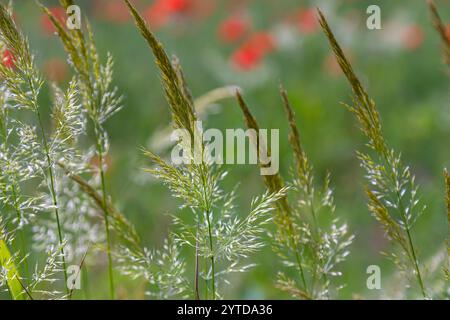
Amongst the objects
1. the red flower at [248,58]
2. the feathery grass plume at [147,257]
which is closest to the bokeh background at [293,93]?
the red flower at [248,58]

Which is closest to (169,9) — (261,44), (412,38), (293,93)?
(261,44)

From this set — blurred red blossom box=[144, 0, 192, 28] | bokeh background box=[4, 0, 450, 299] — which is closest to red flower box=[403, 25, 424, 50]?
bokeh background box=[4, 0, 450, 299]

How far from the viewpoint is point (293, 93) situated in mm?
3641

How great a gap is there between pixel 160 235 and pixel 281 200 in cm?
177

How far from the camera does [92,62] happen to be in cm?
142

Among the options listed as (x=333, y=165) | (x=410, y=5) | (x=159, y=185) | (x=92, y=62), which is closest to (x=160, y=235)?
(x=159, y=185)

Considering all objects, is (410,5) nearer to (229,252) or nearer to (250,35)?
(250,35)

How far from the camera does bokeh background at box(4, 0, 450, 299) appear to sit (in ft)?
9.29

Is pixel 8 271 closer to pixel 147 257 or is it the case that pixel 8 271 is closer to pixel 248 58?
pixel 147 257

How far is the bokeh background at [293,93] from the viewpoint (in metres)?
2.83

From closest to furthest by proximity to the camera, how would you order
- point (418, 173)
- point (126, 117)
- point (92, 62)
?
point (92, 62)
point (418, 173)
point (126, 117)

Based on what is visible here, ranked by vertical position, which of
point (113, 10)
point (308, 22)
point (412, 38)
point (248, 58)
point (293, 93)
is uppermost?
point (113, 10)

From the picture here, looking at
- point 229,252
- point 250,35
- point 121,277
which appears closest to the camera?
point 229,252

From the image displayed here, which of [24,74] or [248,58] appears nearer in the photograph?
[24,74]
